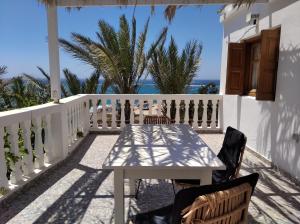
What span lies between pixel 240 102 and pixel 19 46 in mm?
48947

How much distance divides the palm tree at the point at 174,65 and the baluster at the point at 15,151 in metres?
5.72

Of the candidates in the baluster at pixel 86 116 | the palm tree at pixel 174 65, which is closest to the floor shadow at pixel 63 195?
the baluster at pixel 86 116

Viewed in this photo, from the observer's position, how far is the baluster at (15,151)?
2.86 meters

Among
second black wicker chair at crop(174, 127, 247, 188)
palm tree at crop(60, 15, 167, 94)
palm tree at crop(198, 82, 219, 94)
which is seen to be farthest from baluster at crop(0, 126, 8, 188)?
palm tree at crop(198, 82, 219, 94)

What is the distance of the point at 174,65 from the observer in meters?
8.01

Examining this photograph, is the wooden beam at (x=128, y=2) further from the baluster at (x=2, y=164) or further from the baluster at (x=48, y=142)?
the baluster at (x=2, y=164)

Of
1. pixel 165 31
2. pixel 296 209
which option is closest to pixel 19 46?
pixel 165 31

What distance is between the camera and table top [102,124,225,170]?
1.91m

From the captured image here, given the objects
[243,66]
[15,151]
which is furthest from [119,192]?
[243,66]

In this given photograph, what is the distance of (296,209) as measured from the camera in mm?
2709

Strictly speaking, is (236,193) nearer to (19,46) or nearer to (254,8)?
(254,8)

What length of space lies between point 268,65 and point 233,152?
210 cm

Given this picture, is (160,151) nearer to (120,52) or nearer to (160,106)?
(160,106)

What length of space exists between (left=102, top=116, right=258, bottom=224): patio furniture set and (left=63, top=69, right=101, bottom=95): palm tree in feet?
18.7
